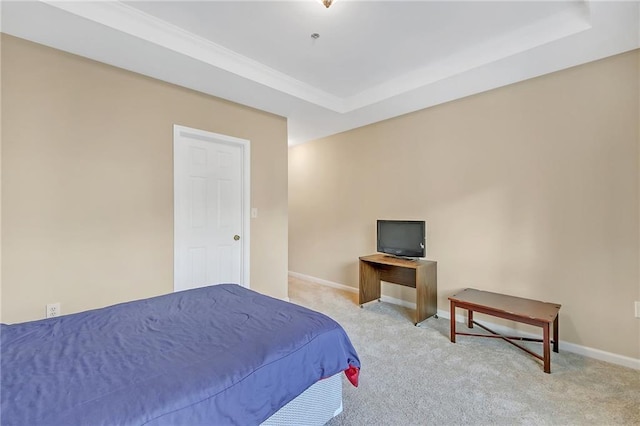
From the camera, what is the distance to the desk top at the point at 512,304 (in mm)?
2334

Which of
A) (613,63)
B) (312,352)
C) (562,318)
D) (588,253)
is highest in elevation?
(613,63)

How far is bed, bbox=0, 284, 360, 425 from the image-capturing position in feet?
3.15

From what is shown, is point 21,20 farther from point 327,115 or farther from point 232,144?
point 327,115

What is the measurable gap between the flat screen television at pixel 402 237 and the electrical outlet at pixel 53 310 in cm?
316

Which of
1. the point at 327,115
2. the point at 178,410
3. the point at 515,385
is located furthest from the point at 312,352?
the point at 327,115

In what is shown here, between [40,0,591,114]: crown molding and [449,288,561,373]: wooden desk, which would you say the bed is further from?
[40,0,591,114]: crown molding

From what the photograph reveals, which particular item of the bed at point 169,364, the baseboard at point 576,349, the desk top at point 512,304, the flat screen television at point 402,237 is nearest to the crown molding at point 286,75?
the flat screen television at point 402,237

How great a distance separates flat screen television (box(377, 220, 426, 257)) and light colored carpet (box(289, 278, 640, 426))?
3.01 ft

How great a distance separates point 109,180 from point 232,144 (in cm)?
132

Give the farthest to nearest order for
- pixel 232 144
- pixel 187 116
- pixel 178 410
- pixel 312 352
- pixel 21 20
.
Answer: pixel 232 144 < pixel 187 116 < pixel 21 20 < pixel 312 352 < pixel 178 410

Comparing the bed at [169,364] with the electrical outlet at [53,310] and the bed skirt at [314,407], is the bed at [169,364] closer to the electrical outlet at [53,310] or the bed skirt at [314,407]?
the bed skirt at [314,407]

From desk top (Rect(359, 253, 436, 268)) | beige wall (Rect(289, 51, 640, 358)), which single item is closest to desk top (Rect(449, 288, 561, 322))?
beige wall (Rect(289, 51, 640, 358))

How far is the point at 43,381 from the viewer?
3.48 feet

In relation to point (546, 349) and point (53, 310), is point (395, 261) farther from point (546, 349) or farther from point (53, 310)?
point (53, 310)
